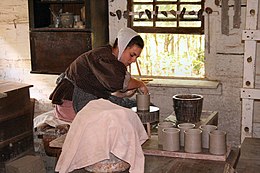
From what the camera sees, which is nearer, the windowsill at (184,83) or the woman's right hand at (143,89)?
the woman's right hand at (143,89)

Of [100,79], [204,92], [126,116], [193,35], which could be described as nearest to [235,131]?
[204,92]

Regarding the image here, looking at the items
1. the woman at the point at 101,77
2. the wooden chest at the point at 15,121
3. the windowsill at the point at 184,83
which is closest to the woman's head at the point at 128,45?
the woman at the point at 101,77

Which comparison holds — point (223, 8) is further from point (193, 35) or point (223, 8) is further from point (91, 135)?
point (91, 135)

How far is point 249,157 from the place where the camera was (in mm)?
2510

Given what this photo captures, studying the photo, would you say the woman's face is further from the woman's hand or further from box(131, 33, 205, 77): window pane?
box(131, 33, 205, 77): window pane

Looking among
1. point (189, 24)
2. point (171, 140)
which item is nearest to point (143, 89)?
point (171, 140)

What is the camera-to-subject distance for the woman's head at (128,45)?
10.7 feet

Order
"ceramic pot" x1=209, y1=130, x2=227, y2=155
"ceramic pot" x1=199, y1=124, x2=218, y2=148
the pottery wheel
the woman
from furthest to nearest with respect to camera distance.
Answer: the woman
the pottery wheel
"ceramic pot" x1=199, y1=124, x2=218, y2=148
"ceramic pot" x1=209, y1=130, x2=227, y2=155

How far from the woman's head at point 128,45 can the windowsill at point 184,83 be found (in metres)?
0.52

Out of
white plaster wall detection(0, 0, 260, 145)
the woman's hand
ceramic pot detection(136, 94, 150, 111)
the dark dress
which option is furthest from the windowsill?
ceramic pot detection(136, 94, 150, 111)

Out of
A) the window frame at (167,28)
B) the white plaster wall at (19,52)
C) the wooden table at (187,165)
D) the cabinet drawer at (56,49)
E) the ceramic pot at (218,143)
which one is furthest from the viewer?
the white plaster wall at (19,52)

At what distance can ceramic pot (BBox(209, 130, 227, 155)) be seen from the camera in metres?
2.24

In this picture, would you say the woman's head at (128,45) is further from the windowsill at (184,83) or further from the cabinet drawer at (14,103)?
the cabinet drawer at (14,103)

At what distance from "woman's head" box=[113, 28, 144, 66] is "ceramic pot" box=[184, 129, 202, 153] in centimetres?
115
